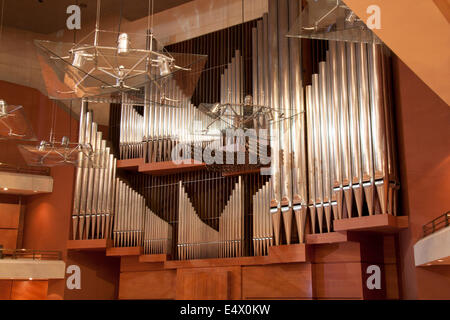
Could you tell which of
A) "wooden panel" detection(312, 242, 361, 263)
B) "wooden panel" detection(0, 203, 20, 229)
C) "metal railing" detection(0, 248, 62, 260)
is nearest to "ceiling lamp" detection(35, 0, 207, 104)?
"wooden panel" detection(312, 242, 361, 263)

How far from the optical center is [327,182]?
8.47 metres

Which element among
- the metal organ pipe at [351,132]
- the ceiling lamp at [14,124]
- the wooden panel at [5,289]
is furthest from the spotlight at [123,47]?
the wooden panel at [5,289]

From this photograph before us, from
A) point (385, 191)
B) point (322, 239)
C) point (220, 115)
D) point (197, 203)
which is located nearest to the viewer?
point (220, 115)

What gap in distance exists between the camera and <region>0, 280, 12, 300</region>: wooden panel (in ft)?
40.9

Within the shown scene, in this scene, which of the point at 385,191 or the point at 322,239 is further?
the point at 322,239

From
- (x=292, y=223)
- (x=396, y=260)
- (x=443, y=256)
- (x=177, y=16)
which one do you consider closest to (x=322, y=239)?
(x=292, y=223)

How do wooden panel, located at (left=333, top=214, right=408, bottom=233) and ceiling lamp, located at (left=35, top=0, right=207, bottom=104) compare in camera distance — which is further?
wooden panel, located at (left=333, top=214, right=408, bottom=233)

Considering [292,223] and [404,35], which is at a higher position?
[404,35]

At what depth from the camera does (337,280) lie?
8484 mm

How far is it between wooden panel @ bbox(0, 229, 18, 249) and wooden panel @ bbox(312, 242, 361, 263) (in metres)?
6.96

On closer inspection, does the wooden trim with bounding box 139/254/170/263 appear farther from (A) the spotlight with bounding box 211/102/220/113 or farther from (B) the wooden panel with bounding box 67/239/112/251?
(A) the spotlight with bounding box 211/102/220/113

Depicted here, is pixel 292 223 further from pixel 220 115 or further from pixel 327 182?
pixel 220 115

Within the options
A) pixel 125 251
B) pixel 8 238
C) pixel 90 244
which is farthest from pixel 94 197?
pixel 8 238

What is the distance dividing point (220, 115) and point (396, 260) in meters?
4.17
